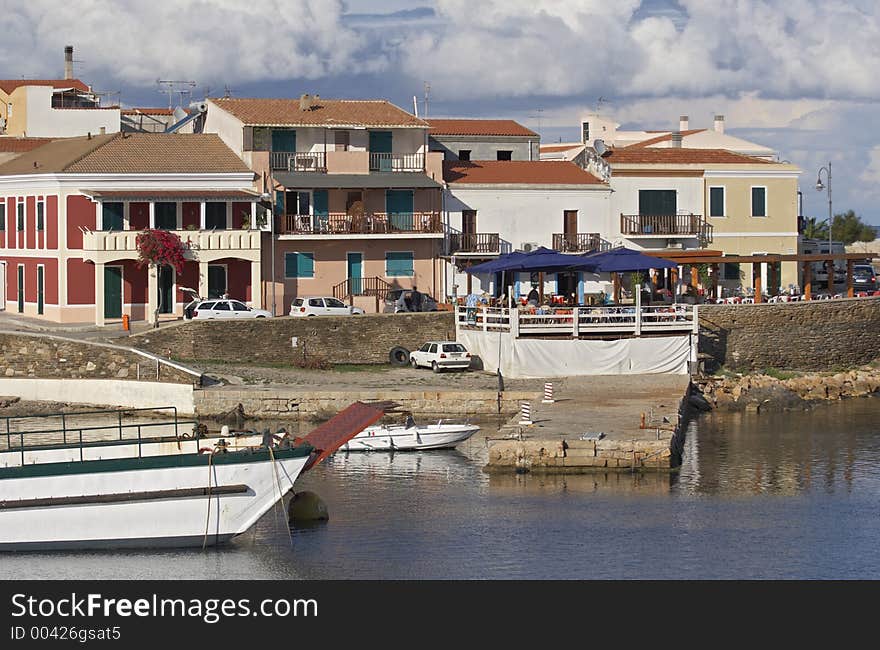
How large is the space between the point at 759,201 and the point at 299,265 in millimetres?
19420

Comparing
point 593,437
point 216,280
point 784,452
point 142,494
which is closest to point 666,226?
point 216,280

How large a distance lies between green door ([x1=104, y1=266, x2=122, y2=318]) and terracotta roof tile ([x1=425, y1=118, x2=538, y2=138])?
18617 mm

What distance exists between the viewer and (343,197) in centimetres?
6053

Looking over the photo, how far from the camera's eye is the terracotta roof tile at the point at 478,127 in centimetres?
7106

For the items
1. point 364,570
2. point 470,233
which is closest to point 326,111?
point 470,233

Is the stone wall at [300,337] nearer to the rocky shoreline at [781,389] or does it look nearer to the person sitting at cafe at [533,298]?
the person sitting at cafe at [533,298]

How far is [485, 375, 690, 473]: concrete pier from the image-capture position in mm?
38344

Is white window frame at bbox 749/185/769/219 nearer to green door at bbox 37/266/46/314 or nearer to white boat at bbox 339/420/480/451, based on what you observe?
white boat at bbox 339/420/480/451

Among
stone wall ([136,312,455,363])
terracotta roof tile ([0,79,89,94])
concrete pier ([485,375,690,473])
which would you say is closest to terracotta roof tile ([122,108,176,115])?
terracotta roof tile ([0,79,89,94])

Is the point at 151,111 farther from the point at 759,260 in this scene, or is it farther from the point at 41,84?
the point at 759,260

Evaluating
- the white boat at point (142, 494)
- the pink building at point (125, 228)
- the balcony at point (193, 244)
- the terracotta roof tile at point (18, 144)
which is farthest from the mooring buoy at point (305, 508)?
the terracotta roof tile at point (18, 144)

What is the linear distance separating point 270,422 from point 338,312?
9.88 m

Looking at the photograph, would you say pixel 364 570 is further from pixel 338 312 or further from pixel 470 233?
pixel 470 233

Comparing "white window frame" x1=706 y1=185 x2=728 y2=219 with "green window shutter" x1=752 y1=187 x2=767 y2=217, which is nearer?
"white window frame" x1=706 y1=185 x2=728 y2=219
